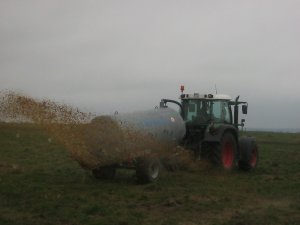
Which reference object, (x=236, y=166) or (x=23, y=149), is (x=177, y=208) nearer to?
(x=236, y=166)

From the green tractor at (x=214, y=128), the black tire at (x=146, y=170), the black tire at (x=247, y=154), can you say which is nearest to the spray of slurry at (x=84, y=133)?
the black tire at (x=146, y=170)

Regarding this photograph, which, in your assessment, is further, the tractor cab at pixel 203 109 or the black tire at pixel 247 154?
the black tire at pixel 247 154

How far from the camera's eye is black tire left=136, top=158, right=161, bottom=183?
48.3 feet

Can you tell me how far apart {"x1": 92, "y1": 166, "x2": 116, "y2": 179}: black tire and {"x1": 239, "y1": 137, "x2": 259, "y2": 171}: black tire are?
565 cm

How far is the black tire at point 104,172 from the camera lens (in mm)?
15727

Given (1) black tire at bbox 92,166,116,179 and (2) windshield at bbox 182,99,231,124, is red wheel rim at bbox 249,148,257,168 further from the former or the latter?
(1) black tire at bbox 92,166,116,179

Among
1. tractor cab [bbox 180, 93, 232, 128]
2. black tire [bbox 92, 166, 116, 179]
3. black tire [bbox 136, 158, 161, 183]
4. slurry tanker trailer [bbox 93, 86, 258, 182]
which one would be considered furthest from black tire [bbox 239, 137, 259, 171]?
black tire [bbox 92, 166, 116, 179]

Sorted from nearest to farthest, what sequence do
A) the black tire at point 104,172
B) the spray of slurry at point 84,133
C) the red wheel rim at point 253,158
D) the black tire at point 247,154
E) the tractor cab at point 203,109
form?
the spray of slurry at point 84,133, the black tire at point 104,172, the tractor cab at point 203,109, the black tire at point 247,154, the red wheel rim at point 253,158

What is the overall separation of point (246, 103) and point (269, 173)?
2.66m

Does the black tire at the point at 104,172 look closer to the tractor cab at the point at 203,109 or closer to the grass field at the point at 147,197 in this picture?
the grass field at the point at 147,197

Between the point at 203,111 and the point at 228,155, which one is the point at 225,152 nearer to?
the point at 228,155

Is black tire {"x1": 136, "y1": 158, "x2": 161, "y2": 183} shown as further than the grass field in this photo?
Yes

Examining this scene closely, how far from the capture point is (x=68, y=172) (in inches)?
696

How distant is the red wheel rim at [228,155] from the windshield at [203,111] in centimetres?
90
